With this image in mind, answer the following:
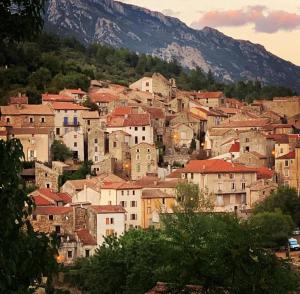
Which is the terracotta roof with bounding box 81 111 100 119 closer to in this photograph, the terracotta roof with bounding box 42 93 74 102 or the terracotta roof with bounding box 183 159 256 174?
the terracotta roof with bounding box 42 93 74 102

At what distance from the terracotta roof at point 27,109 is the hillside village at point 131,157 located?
8cm

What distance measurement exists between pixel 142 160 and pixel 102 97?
Result: 17.3 meters

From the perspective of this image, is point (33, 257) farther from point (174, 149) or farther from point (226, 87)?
point (226, 87)

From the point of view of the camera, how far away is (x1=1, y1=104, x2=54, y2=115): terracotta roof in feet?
220

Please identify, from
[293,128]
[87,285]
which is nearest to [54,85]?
[293,128]

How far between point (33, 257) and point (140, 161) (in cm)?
5240

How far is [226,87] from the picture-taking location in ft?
389

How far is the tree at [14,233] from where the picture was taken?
9836 mm

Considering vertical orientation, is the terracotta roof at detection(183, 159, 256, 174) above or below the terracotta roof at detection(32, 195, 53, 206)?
above

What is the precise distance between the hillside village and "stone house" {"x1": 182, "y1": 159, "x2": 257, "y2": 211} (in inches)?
2.6

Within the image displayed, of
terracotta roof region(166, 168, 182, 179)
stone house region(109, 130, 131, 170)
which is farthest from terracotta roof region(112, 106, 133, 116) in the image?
terracotta roof region(166, 168, 182, 179)

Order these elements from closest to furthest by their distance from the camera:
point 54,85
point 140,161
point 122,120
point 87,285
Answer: point 87,285
point 140,161
point 122,120
point 54,85

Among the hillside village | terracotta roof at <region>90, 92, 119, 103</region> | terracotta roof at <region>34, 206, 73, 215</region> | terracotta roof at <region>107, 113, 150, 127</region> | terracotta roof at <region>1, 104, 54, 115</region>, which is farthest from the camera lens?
terracotta roof at <region>90, 92, 119, 103</region>

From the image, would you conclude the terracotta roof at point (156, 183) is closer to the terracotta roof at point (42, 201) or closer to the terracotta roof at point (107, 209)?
the terracotta roof at point (107, 209)
